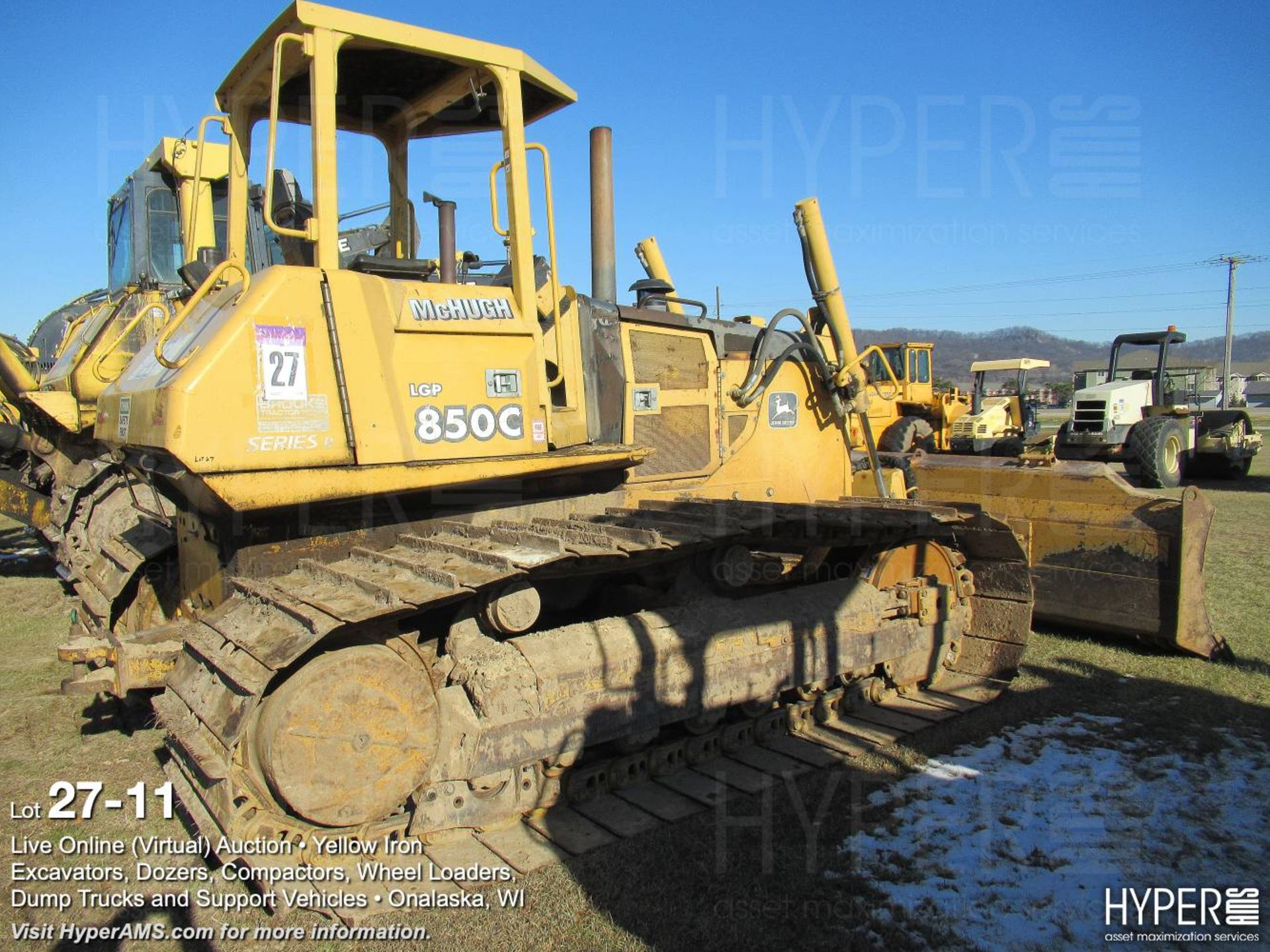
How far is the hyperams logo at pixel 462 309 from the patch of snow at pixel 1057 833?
9.17ft

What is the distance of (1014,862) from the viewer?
12.3ft

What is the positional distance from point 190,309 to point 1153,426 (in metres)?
16.7

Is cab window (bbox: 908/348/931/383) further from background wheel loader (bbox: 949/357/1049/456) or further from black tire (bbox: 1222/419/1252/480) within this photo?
black tire (bbox: 1222/419/1252/480)

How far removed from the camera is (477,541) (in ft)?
13.1

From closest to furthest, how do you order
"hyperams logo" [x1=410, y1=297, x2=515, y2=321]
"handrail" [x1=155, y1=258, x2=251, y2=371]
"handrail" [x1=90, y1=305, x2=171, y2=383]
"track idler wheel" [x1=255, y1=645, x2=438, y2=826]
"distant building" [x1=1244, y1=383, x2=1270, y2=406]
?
"track idler wheel" [x1=255, y1=645, x2=438, y2=826] < "handrail" [x1=155, y1=258, x2=251, y2=371] < "hyperams logo" [x1=410, y1=297, x2=515, y2=321] < "handrail" [x1=90, y1=305, x2=171, y2=383] < "distant building" [x1=1244, y1=383, x2=1270, y2=406]

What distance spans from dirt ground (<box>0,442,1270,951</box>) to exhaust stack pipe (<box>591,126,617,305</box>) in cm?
317

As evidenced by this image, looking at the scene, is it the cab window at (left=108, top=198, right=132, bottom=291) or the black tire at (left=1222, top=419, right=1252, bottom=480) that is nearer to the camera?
the cab window at (left=108, top=198, right=132, bottom=291)

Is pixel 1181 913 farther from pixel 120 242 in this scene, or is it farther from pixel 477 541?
pixel 120 242

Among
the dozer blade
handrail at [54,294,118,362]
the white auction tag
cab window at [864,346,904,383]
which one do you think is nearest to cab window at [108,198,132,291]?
handrail at [54,294,118,362]

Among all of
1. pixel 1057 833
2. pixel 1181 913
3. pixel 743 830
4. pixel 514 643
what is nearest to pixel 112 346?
pixel 514 643

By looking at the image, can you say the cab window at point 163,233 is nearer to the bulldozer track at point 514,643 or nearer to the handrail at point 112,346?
the handrail at point 112,346

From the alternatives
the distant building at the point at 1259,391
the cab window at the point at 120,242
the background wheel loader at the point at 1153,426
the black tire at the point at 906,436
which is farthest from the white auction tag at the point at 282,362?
the distant building at the point at 1259,391

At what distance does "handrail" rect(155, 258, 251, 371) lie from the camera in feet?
11.6

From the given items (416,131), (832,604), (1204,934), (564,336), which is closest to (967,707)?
(832,604)
